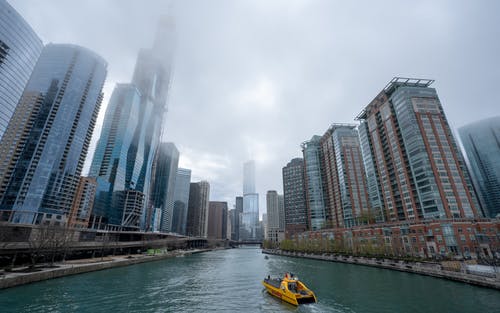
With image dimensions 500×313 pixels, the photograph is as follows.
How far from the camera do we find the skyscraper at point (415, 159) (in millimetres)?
91438

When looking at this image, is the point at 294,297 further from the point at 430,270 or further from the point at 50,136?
the point at 50,136

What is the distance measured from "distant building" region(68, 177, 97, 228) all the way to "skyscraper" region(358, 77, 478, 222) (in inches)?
8020

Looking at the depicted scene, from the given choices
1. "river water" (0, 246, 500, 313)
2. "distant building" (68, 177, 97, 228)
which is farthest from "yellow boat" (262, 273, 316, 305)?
"distant building" (68, 177, 97, 228)

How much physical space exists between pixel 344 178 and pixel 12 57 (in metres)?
213

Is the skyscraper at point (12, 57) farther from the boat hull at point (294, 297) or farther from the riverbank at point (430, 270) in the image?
the riverbank at point (430, 270)

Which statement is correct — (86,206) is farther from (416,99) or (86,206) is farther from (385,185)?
(416,99)

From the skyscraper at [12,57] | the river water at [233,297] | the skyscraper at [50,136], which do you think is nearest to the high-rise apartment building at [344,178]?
the river water at [233,297]

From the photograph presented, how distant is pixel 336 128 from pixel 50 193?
210 metres

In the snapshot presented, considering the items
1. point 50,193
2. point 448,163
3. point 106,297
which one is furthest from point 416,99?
point 50,193

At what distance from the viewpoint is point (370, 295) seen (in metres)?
36.6

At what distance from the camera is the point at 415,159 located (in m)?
102

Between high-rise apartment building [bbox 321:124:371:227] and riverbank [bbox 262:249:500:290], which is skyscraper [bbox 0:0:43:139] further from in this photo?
high-rise apartment building [bbox 321:124:371:227]

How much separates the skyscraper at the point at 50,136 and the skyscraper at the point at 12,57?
1363 inches

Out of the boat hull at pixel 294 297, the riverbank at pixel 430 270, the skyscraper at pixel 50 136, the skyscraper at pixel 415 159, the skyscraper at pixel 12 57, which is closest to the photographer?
the boat hull at pixel 294 297
